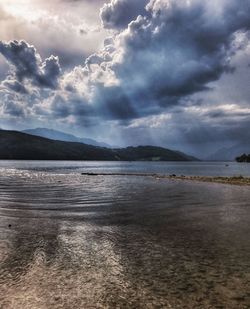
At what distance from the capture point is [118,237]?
2008cm

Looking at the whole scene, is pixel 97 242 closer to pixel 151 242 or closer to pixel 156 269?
pixel 151 242

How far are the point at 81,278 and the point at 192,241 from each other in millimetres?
8870

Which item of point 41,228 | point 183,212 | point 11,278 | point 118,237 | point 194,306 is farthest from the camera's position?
point 183,212

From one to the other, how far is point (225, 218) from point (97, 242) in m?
13.9

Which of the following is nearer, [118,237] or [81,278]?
[81,278]

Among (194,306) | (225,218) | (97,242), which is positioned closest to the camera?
(194,306)

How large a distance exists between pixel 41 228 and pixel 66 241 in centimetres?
455

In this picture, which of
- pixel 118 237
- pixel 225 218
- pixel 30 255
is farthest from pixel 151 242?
pixel 225 218

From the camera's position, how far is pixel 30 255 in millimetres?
15609

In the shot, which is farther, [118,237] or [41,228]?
[41,228]

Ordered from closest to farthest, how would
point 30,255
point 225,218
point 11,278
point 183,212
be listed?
point 11,278 < point 30,255 < point 225,218 < point 183,212

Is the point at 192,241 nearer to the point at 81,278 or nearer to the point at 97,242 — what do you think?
the point at 97,242

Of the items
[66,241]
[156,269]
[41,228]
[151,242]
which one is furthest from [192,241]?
[41,228]

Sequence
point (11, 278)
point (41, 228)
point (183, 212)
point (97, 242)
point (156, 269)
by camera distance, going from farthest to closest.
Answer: point (183, 212) < point (41, 228) < point (97, 242) < point (156, 269) < point (11, 278)
